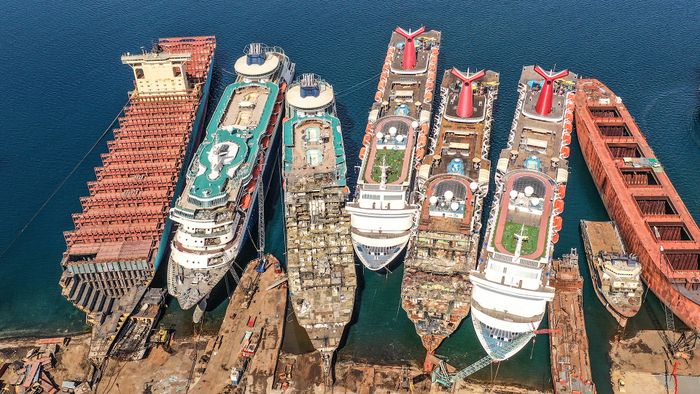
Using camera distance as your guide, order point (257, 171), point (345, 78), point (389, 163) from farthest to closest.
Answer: point (345, 78)
point (257, 171)
point (389, 163)

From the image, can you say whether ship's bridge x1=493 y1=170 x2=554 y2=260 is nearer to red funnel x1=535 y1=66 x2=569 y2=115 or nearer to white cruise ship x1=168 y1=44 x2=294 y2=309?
red funnel x1=535 y1=66 x2=569 y2=115

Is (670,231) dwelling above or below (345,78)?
below

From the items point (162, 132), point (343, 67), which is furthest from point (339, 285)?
point (343, 67)

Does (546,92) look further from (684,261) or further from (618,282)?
(618,282)

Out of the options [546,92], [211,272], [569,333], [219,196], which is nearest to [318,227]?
[219,196]

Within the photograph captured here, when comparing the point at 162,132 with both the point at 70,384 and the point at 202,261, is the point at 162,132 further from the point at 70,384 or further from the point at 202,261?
the point at 70,384

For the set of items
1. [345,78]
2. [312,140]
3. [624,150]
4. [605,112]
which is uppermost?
[345,78]
